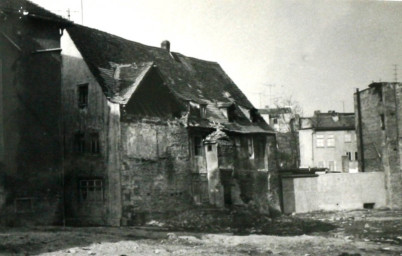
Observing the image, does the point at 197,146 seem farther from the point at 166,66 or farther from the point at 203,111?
the point at 166,66

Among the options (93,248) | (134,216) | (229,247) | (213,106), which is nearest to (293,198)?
(213,106)

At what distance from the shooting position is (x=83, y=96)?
2220cm

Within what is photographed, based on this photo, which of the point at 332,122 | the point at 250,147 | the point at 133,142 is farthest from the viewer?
the point at 332,122

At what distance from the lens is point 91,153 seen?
71.4 ft

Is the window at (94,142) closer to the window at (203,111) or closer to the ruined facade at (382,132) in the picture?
the window at (203,111)

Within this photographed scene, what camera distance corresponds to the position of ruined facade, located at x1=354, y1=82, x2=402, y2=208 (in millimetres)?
29016

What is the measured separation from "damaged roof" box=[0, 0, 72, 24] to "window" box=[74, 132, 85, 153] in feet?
16.8

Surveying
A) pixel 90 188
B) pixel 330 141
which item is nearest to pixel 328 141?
pixel 330 141

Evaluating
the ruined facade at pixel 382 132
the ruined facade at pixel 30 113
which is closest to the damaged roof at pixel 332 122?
the ruined facade at pixel 382 132

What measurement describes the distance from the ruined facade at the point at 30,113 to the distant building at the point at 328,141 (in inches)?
1411

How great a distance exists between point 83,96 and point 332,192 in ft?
50.6

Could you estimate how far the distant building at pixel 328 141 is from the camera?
167ft

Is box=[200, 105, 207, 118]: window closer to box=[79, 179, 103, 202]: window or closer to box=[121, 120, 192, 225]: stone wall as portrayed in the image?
box=[121, 120, 192, 225]: stone wall

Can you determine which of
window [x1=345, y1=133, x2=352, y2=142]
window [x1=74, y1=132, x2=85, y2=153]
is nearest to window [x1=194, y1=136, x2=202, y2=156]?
window [x1=74, y1=132, x2=85, y2=153]
